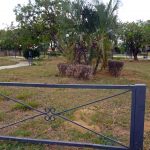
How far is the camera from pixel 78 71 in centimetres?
1289

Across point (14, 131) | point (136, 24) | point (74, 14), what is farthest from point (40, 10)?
point (14, 131)

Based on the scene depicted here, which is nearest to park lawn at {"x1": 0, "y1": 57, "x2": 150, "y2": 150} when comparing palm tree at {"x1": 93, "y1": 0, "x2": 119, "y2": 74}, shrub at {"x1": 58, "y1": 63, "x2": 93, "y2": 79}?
shrub at {"x1": 58, "y1": 63, "x2": 93, "y2": 79}

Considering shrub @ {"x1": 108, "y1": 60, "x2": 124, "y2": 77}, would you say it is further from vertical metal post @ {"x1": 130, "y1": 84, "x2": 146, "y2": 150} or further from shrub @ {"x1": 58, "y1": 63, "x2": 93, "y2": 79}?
vertical metal post @ {"x1": 130, "y1": 84, "x2": 146, "y2": 150}

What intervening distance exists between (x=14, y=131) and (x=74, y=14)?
10234 mm

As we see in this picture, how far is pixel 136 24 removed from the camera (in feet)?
116

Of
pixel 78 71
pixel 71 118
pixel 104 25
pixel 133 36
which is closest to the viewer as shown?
pixel 71 118

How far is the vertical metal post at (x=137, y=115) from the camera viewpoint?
11.5ft

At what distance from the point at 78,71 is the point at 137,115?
368 inches

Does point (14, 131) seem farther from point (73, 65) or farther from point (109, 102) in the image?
point (73, 65)

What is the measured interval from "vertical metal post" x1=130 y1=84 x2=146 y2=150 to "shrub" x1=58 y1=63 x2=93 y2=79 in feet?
29.7

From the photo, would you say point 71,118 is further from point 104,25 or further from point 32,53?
point 32,53

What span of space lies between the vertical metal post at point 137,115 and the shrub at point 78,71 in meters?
9.04

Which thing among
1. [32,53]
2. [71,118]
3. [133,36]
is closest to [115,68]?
[71,118]

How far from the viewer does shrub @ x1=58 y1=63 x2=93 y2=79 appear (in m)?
12.7
